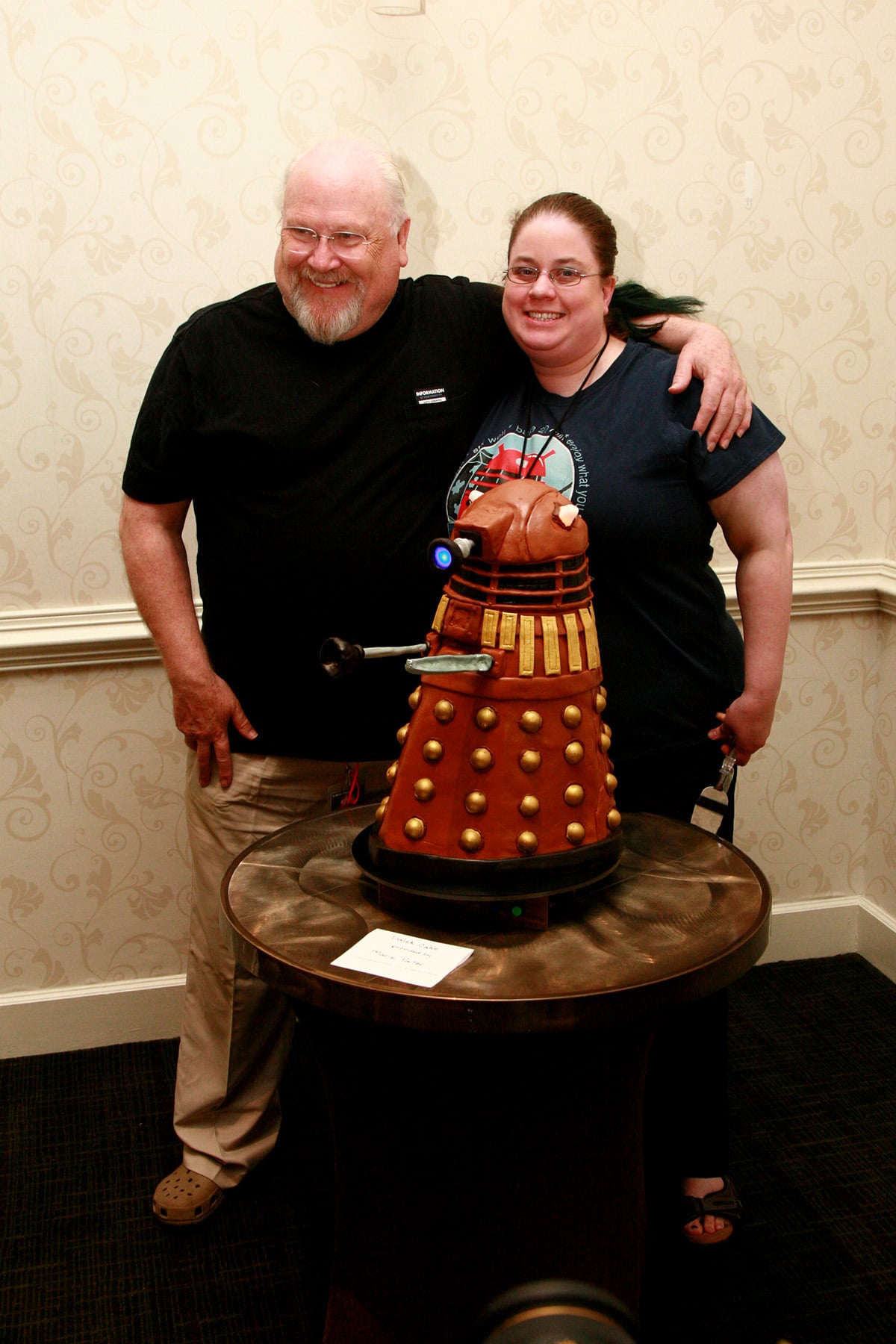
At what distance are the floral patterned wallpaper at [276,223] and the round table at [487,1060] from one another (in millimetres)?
1044

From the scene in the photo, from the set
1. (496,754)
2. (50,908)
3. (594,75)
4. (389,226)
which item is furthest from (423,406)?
(50,908)

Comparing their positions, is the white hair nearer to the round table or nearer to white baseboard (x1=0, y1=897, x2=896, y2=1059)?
the round table

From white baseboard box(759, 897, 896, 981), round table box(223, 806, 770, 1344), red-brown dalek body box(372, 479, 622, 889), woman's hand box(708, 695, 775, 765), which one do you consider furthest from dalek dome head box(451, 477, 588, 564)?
white baseboard box(759, 897, 896, 981)

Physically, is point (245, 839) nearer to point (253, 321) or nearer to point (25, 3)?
point (253, 321)

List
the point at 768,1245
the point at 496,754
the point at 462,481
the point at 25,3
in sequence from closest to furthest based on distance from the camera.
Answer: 1. the point at 496,754
2. the point at 462,481
3. the point at 768,1245
4. the point at 25,3

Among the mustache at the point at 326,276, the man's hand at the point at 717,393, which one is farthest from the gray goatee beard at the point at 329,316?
the man's hand at the point at 717,393

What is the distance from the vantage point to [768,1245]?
6.27ft

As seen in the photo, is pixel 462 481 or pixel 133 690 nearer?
pixel 462 481

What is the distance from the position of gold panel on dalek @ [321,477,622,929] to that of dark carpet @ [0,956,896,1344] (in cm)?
87

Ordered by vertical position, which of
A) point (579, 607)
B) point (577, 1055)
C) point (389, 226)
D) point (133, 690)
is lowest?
point (577, 1055)

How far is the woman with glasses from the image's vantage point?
1.67m

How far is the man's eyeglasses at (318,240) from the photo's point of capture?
174cm

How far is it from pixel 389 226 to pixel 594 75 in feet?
2.63

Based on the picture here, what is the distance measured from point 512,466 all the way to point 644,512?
0.21 metres
